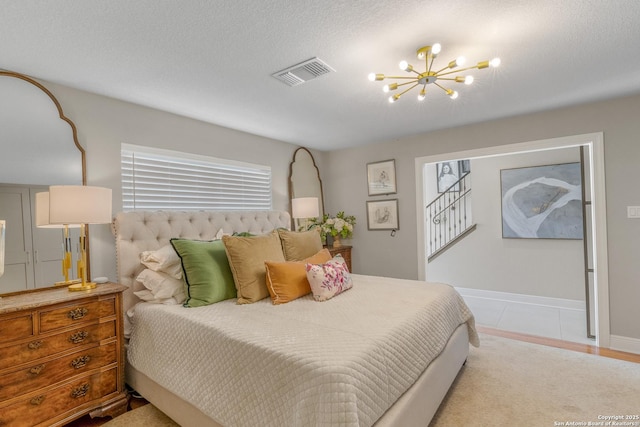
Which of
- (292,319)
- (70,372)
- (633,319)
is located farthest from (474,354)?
(70,372)

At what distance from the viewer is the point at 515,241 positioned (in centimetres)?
445

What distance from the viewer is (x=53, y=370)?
66.2 inches

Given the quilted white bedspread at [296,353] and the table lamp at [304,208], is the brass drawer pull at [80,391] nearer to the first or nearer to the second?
the quilted white bedspread at [296,353]

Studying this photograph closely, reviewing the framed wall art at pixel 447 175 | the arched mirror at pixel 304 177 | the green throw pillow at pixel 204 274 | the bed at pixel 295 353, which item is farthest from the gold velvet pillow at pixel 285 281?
the framed wall art at pixel 447 175

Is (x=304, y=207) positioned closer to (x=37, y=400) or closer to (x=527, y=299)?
(x=37, y=400)

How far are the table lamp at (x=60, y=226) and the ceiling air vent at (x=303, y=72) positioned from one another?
1722 mm

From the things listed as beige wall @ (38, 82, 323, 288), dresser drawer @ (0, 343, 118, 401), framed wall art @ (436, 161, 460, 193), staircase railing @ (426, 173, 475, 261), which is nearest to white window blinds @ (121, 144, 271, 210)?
beige wall @ (38, 82, 323, 288)

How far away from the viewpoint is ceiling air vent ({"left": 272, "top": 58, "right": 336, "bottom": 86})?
1.97 meters

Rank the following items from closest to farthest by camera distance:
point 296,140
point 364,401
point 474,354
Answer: point 364,401 < point 474,354 < point 296,140

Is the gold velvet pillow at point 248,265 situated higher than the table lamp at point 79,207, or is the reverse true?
the table lamp at point 79,207

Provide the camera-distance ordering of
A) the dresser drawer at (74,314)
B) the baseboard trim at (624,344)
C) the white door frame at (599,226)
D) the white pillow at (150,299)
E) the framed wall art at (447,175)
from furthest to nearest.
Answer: the framed wall art at (447,175) → the white door frame at (599,226) → the baseboard trim at (624,344) → the white pillow at (150,299) → the dresser drawer at (74,314)

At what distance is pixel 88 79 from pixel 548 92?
11.9 feet

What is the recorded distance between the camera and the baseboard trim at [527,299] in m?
4.03

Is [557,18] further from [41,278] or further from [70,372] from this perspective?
[41,278]
